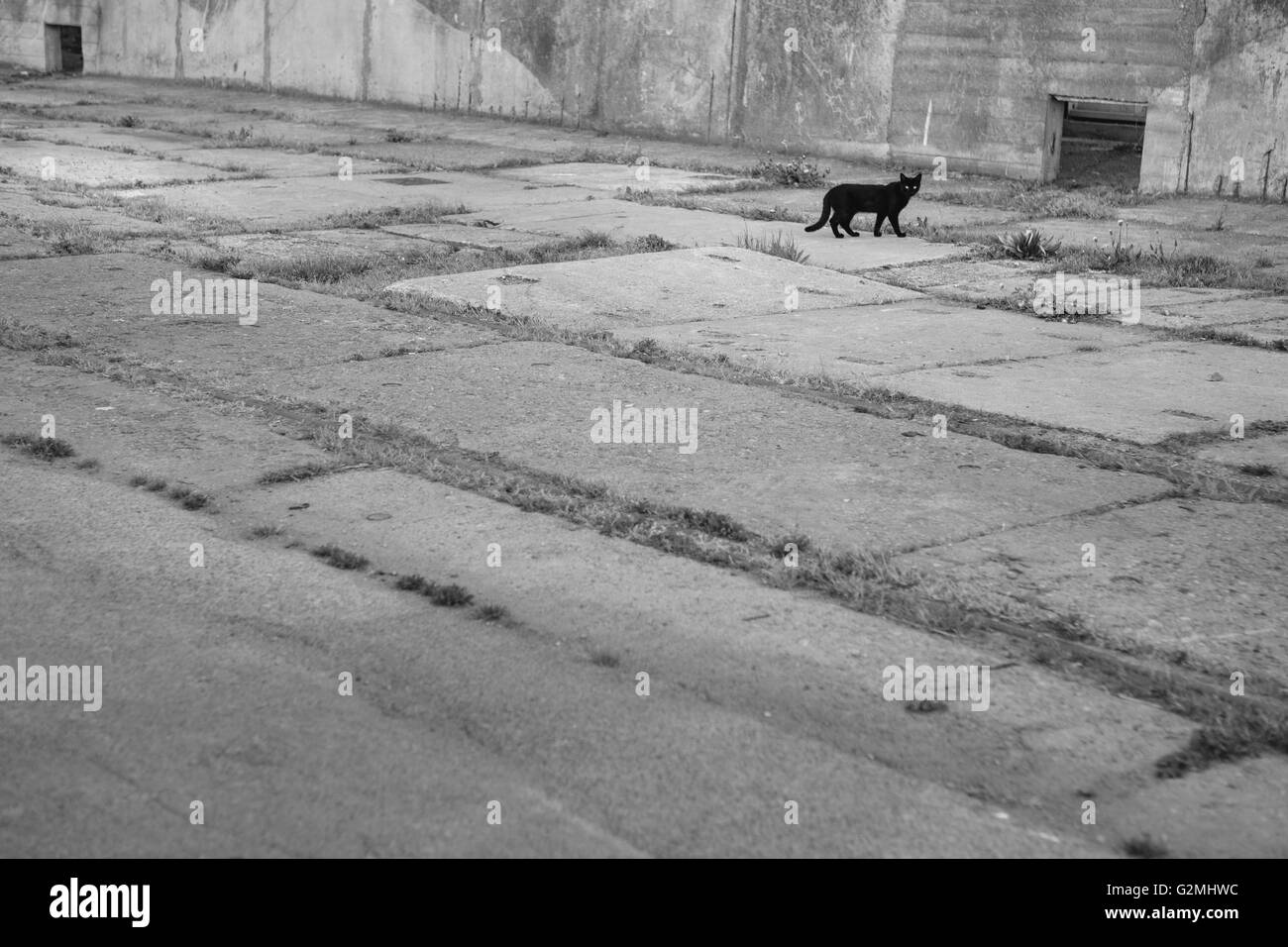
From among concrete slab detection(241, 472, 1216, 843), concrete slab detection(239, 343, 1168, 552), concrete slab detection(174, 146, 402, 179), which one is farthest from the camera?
concrete slab detection(174, 146, 402, 179)

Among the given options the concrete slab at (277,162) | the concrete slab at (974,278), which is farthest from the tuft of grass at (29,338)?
the concrete slab at (277,162)

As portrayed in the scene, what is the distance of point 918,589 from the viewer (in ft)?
13.5

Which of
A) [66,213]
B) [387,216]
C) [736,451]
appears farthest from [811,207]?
[736,451]

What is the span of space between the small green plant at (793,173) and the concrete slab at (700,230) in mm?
1952

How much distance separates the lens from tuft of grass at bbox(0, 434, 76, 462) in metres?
5.14

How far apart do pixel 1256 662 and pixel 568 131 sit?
13695 millimetres

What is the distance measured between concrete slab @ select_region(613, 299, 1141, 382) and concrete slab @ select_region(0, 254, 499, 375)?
112 cm

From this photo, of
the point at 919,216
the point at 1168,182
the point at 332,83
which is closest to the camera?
the point at 919,216

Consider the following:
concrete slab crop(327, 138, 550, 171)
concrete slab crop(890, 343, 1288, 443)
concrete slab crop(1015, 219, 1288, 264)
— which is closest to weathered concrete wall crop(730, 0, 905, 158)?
concrete slab crop(327, 138, 550, 171)

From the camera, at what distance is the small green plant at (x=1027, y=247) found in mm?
9477

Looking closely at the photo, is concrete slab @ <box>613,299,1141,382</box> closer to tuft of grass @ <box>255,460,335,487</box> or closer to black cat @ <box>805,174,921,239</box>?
black cat @ <box>805,174,921,239</box>

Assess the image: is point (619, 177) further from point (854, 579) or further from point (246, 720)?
point (246, 720)
